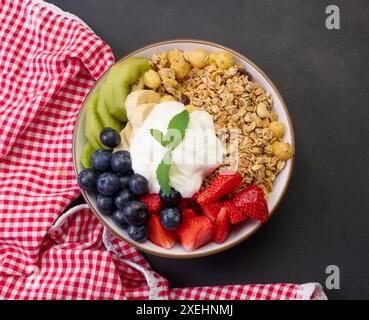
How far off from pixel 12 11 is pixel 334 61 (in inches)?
33.8

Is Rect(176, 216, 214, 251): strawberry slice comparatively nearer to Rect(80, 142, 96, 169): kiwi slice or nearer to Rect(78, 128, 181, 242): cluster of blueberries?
Rect(78, 128, 181, 242): cluster of blueberries

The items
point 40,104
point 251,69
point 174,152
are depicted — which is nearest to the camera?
point 174,152

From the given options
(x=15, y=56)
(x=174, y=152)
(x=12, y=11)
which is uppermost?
(x=12, y=11)

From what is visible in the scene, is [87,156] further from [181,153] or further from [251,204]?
[251,204]

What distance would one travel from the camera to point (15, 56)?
4.72 ft

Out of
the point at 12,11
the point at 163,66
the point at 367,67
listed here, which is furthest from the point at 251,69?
the point at 12,11

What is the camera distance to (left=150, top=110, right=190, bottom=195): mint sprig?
1.14 meters

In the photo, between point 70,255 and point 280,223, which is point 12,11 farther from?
point 280,223

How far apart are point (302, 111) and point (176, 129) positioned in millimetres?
409

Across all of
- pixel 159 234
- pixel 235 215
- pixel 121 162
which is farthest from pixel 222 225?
pixel 121 162

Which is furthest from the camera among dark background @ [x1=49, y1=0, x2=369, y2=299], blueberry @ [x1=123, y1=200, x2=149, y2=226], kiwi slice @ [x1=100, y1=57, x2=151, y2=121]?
dark background @ [x1=49, y1=0, x2=369, y2=299]

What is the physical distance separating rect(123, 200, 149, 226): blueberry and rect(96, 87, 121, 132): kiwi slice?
8.0 inches

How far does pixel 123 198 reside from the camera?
3.77 ft

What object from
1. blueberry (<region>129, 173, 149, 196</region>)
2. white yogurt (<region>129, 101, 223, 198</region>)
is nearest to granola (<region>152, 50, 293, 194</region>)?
white yogurt (<region>129, 101, 223, 198</region>)
